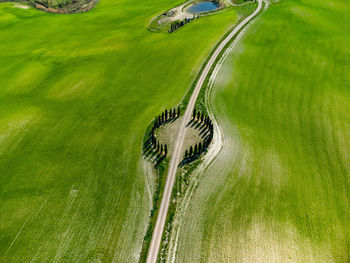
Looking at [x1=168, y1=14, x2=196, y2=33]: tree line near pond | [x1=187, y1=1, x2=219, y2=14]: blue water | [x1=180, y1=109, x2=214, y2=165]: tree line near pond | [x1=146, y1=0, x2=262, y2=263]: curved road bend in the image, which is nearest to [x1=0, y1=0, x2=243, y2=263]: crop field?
[x1=146, y1=0, x2=262, y2=263]: curved road bend

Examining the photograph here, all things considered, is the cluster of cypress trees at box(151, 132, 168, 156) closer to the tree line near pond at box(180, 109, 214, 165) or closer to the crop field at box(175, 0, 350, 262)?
the tree line near pond at box(180, 109, 214, 165)

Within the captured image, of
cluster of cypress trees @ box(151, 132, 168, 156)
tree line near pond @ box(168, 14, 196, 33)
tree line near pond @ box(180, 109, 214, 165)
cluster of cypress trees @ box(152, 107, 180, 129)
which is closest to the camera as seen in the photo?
tree line near pond @ box(180, 109, 214, 165)

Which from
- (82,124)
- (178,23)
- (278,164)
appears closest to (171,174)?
(278,164)

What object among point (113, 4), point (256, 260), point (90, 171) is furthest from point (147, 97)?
point (113, 4)

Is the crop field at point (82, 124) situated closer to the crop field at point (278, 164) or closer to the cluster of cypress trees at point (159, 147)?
the cluster of cypress trees at point (159, 147)

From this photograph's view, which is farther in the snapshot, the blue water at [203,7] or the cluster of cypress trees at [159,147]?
the blue water at [203,7]

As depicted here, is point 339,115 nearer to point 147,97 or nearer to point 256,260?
point 256,260

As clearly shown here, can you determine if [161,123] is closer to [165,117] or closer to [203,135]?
[165,117]

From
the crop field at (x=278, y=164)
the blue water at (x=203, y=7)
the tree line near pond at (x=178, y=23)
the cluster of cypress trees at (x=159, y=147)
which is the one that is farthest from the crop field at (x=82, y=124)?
the blue water at (x=203, y=7)
